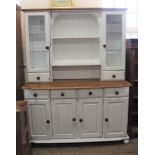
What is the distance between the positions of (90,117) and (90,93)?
32 cm

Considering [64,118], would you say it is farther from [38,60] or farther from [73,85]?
[38,60]

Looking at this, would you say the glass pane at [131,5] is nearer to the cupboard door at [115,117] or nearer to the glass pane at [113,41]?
the glass pane at [113,41]

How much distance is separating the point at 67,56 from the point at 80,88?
706 millimetres

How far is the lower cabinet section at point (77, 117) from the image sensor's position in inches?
106

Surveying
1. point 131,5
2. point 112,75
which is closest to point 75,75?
point 112,75

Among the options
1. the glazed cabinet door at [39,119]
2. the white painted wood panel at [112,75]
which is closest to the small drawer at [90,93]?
the white painted wood panel at [112,75]

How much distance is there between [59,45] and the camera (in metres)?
3.12

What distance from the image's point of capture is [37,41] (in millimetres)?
2977

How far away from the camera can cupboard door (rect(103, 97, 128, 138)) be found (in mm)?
2729

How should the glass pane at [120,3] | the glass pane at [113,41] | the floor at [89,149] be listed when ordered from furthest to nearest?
1. the glass pane at [120,3]
2. the glass pane at [113,41]
3. the floor at [89,149]

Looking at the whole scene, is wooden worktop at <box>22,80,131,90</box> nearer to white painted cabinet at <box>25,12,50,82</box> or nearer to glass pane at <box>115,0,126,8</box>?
white painted cabinet at <box>25,12,50,82</box>

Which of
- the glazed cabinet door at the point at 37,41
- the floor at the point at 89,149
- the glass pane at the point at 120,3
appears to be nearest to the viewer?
the floor at the point at 89,149
